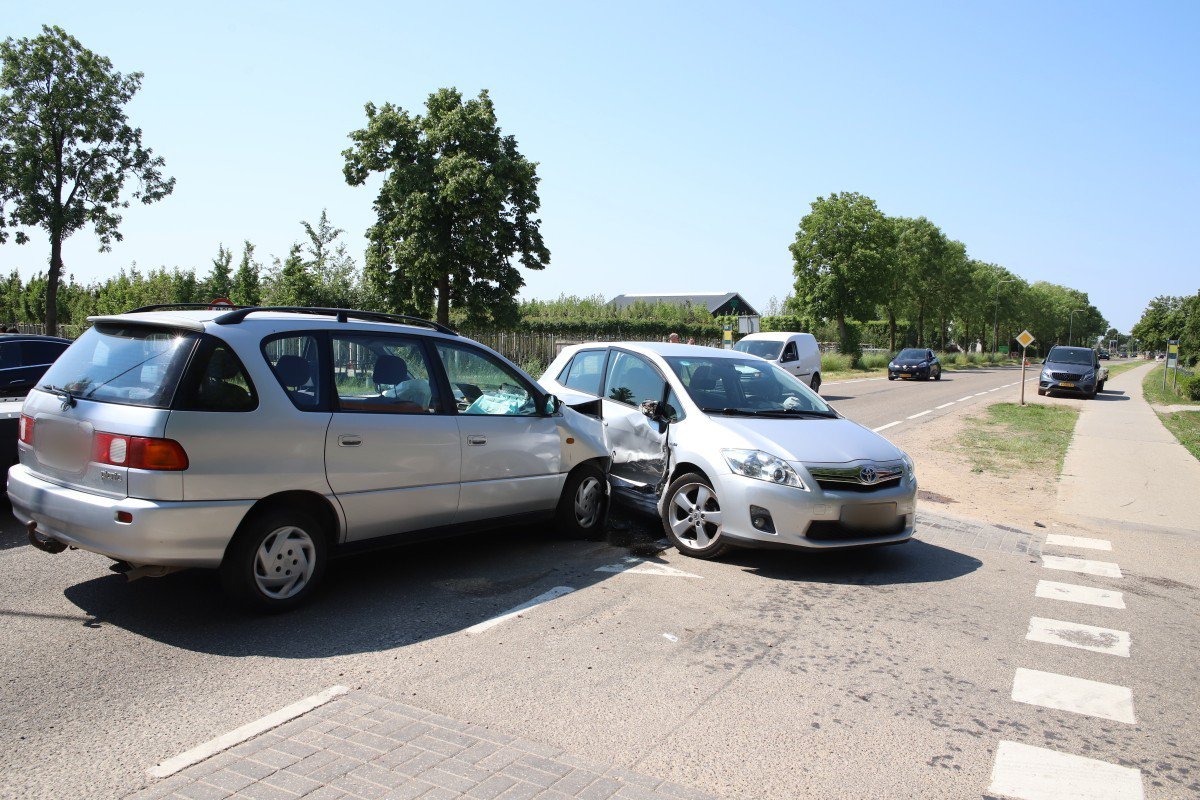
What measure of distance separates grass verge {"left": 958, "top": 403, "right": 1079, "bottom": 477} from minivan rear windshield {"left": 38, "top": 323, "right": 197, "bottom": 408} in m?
10.8

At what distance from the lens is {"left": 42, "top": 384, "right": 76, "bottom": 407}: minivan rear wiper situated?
4.73m

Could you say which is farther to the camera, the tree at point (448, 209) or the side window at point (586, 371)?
the tree at point (448, 209)

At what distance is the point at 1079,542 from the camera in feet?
26.2

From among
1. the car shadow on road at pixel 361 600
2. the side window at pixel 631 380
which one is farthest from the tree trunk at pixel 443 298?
the car shadow on road at pixel 361 600

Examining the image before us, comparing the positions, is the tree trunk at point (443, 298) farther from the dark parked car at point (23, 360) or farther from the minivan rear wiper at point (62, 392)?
the minivan rear wiper at point (62, 392)

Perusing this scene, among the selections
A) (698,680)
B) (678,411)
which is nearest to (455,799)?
(698,680)

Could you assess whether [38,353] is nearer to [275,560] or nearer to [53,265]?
[275,560]

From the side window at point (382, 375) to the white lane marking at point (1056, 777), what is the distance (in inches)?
150

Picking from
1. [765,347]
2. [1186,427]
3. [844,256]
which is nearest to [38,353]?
[765,347]

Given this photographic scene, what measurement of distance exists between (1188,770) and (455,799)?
2.93 metres

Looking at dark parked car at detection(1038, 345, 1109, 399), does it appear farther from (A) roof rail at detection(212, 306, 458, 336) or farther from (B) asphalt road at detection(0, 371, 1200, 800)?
(A) roof rail at detection(212, 306, 458, 336)

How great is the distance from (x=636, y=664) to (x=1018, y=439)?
47.0ft

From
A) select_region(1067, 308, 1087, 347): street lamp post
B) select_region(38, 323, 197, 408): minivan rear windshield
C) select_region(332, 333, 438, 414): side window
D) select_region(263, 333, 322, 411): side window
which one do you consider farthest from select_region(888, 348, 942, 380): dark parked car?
select_region(1067, 308, 1087, 347): street lamp post

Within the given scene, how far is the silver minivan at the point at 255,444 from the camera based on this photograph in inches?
173
